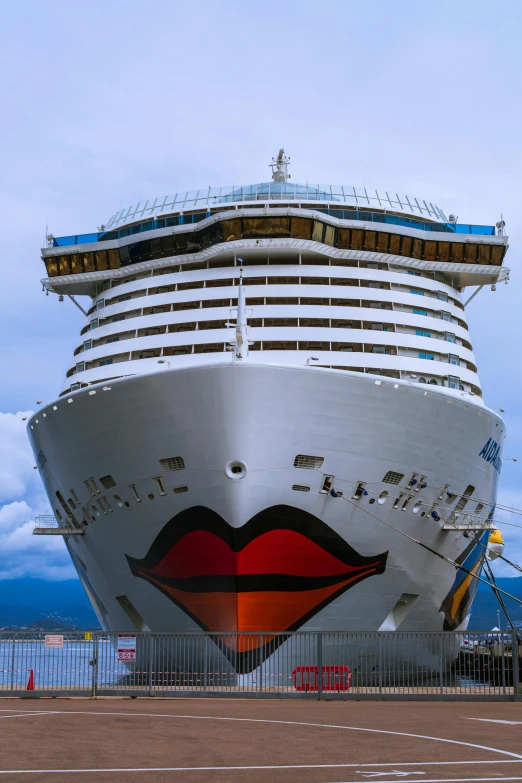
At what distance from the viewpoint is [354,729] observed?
1030 cm

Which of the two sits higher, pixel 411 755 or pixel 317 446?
pixel 317 446

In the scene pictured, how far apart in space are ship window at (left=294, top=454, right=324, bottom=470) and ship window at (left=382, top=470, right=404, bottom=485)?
1542 millimetres

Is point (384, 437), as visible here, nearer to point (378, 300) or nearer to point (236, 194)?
point (378, 300)

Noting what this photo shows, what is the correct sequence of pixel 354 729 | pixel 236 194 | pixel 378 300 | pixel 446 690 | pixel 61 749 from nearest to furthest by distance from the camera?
pixel 61 749, pixel 354 729, pixel 446 690, pixel 378 300, pixel 236 194

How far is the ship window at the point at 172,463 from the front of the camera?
1909cm

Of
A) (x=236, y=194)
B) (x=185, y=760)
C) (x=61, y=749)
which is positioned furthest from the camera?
(x=236, y=194)

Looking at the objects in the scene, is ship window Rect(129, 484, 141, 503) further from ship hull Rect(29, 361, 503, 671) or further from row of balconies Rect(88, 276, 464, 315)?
row of balconies Rect(88, 276, 464, 315)

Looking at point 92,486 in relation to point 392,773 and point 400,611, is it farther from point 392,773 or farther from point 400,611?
point 392,773

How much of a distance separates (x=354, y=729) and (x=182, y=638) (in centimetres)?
896

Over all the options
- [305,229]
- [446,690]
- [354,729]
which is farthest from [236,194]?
[354,729]

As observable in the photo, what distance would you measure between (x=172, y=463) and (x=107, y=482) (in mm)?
1914

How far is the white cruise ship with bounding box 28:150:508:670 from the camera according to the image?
739 inches

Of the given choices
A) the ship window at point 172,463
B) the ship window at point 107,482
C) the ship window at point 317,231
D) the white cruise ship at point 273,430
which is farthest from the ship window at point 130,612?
the ship window at point 317,231

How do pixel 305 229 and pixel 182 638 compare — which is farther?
pixel 305 229
